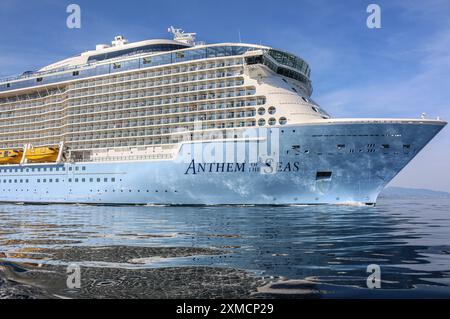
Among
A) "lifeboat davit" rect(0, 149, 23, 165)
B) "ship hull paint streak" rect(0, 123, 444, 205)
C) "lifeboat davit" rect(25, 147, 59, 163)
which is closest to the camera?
"ship hull paint streak" rect(0, 123, 444, 205)

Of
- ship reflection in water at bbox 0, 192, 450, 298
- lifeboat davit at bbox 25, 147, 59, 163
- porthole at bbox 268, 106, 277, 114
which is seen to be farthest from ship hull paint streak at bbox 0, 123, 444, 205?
lifeboat davit at bbox 25, 147, 59, 163

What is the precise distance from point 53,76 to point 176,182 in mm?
26990

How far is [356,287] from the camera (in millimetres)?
6230

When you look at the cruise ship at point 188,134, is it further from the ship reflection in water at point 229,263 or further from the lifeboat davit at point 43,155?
the ship reflection in water at point 229,263

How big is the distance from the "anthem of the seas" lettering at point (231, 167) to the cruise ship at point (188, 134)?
8 centimetres

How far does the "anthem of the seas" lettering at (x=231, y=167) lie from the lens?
29.3 metres

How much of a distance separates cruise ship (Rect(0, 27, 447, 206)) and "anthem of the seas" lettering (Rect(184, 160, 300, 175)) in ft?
0.27

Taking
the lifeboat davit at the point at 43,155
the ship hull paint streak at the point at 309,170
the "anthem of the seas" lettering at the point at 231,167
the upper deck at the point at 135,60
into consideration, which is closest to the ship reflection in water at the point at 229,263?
the ship hull paint streak at the point at 309,170

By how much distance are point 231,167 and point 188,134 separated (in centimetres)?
718

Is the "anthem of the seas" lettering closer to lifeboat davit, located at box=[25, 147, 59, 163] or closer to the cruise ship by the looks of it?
the cruise ship

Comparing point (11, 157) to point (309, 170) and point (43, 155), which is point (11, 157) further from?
point (309, 170)

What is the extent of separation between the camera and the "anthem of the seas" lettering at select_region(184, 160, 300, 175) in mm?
29281
